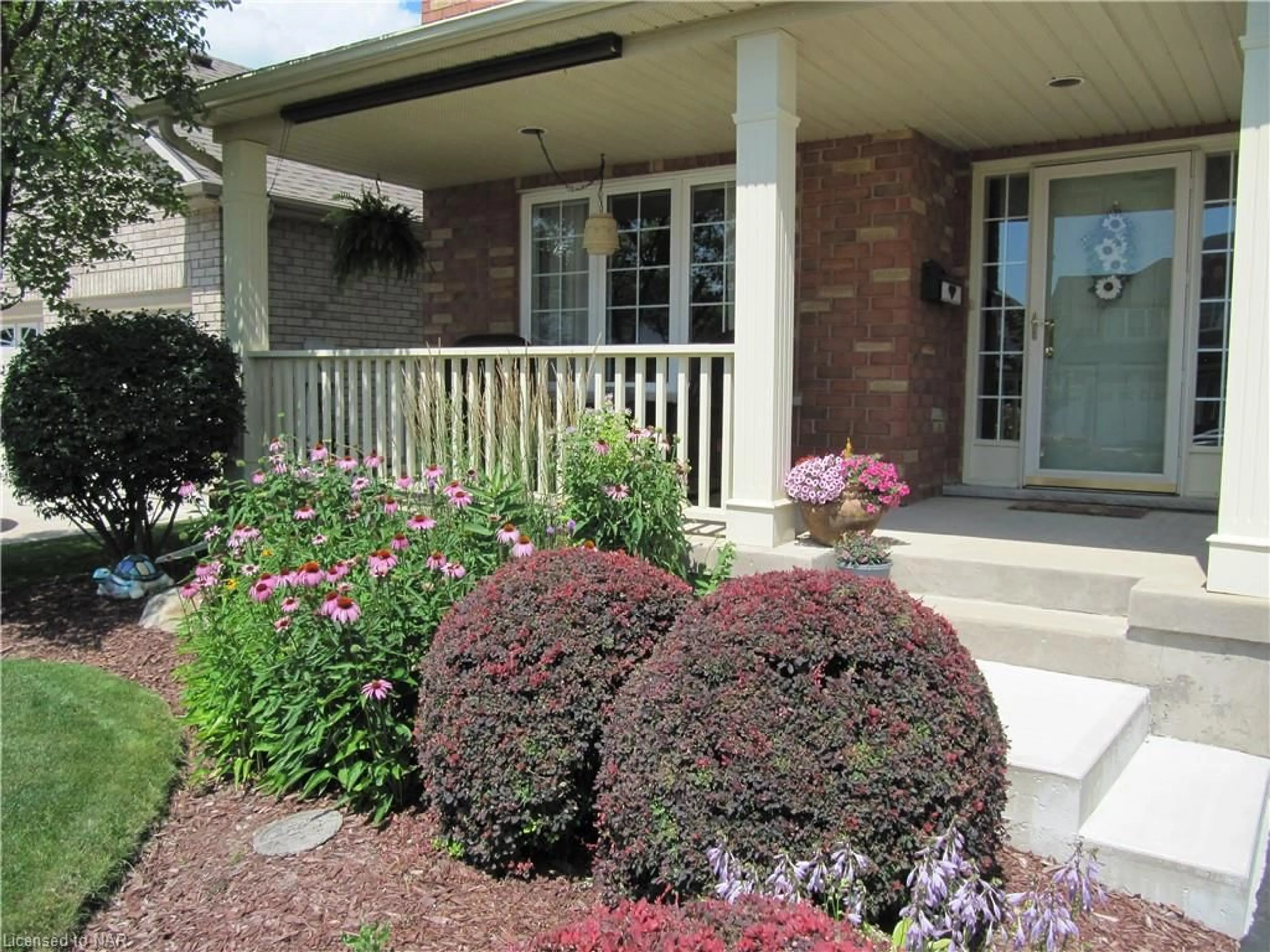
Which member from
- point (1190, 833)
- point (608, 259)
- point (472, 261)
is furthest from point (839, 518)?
point (472, 261)

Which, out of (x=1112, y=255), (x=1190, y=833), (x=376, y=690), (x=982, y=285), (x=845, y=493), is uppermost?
(x=1112, y=255)

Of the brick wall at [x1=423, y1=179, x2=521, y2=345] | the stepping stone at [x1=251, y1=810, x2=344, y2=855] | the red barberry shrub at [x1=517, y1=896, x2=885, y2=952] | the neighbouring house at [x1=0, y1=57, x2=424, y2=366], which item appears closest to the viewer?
the red barberry shrub at [x1=517, y1=896, x2=885, y2=952]

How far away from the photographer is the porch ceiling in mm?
4648

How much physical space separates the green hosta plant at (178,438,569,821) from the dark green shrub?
1.89 m

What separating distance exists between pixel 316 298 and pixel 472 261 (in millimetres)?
2263

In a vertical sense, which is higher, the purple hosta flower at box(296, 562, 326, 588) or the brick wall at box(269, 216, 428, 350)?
the brick wall at box(269, 216, 428, 350)

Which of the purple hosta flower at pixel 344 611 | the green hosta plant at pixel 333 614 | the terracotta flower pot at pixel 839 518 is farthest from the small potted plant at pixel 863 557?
the purple hosta flower at pixel 344 611

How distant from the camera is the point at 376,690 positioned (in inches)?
131

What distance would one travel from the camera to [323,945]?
8.88 feet

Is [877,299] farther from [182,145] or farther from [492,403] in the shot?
[182,145]

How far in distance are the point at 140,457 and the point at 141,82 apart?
239cm

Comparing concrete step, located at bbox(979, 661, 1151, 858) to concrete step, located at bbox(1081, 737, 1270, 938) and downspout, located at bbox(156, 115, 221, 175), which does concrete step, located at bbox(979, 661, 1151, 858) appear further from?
downspout, located at bbox(156, 115, 221, 175)

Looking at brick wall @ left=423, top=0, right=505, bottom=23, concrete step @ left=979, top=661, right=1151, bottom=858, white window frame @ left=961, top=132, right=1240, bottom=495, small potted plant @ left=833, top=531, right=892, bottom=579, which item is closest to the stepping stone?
concrete step @ left=979, top=661, right=1151, bottom=858

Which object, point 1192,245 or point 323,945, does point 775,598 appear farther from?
point 1192,245
